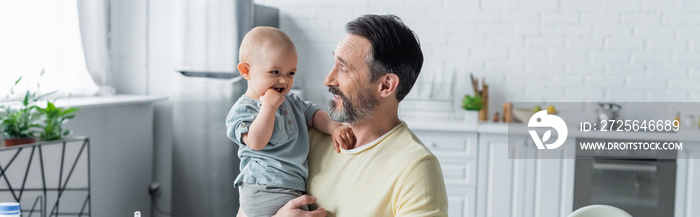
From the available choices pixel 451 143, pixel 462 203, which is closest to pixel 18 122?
pixel 451 143

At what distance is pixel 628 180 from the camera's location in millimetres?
4016

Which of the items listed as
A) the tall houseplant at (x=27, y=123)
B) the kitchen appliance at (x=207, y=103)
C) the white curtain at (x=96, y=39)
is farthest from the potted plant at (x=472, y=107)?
the tall houseplant at (x=27, y=123)

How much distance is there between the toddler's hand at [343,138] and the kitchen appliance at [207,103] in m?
→ 2.30

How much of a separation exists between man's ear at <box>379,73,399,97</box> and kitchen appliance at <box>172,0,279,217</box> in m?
2.39

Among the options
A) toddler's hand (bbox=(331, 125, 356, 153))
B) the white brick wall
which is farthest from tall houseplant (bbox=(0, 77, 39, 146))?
the white brick wall

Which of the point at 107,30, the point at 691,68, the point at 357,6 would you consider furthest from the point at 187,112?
the point at 691,68

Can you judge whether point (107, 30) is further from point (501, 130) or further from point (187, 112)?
point (501, 130)

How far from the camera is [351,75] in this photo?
1738mm

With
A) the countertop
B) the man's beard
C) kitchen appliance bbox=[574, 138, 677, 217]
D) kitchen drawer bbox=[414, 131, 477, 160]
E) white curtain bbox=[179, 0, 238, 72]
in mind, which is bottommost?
kitchen appliance bbox=[574, 138, 677, 217]

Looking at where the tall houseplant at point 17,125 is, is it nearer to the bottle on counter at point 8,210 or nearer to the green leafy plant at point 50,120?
the green leafy plant at point 50,120

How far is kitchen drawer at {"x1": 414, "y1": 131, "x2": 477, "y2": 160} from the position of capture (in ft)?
13.6

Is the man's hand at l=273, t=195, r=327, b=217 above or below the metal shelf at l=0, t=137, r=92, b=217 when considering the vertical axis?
above

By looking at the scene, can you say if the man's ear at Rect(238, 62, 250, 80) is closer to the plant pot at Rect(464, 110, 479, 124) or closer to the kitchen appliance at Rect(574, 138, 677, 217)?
the plant pot at Rect(464, 110, 479, 124)

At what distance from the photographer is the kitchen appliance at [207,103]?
13.1 ft
